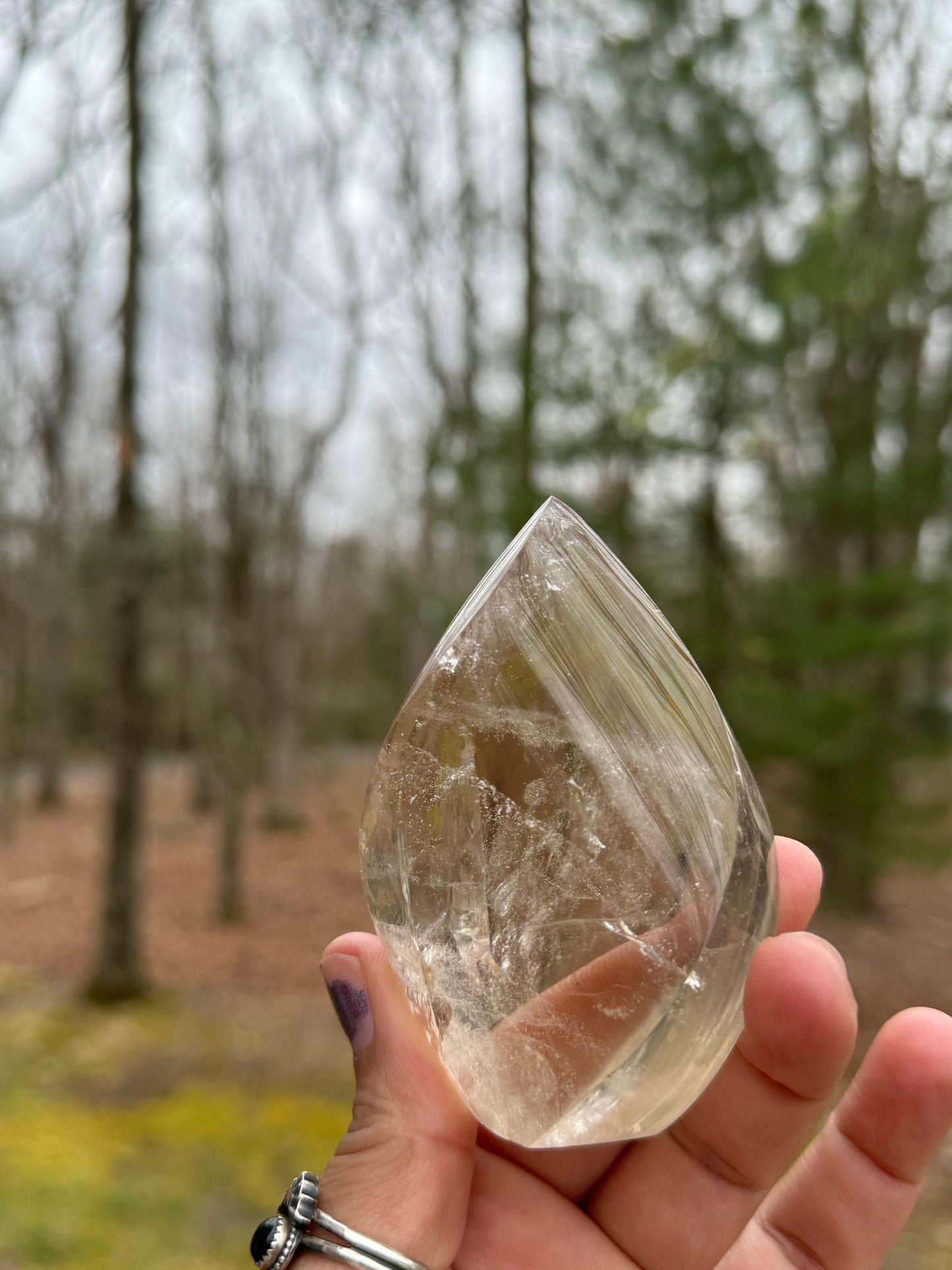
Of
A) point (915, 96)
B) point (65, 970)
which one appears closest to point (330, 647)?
point (65, 970)

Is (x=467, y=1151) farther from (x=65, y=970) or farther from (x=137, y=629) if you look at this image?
(x=65, y=970)

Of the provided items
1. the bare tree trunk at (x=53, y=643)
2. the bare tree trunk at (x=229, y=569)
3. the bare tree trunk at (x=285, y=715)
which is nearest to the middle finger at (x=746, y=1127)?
the bare tree trunk at (x=229, y=569)

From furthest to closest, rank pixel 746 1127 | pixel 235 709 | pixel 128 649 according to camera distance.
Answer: pixel 235 709 → pixel 128 649 → pixel 746 1127

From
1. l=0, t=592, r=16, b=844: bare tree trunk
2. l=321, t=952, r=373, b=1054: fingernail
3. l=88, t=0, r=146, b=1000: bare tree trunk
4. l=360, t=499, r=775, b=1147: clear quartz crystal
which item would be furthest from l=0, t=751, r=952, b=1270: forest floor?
l=360, t=499, r=775, b=1147: clear quartz crystal

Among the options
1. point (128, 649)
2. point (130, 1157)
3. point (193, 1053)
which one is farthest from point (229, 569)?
point (130, 1157)

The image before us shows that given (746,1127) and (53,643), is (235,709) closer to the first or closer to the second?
(53,643)

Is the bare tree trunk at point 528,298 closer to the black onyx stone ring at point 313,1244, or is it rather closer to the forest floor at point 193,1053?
the forest floor at point 193,1053
